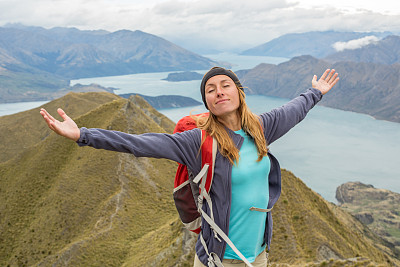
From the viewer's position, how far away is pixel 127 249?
28891 millimetres

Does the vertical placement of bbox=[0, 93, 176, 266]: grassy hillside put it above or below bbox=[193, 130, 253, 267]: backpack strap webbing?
below

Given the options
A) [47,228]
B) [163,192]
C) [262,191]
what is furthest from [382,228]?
[262,191]

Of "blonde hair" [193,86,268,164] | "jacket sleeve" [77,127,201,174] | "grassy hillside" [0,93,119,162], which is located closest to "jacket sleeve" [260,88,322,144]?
"blonde hair" [193,86,268,164]

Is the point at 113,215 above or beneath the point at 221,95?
beneath

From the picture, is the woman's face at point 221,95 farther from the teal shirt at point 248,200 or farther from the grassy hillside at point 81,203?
the grassy hillside at point 81,203

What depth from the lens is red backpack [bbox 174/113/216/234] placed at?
424 cm

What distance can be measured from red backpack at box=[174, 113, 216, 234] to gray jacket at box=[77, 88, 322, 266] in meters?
0.09

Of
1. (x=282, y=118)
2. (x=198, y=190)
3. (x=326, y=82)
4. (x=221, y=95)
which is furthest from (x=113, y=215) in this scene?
(x=221, y=95)

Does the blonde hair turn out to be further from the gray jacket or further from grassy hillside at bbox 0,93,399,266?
grassy hillside at bbox 0,93,399,266

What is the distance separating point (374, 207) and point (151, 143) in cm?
19640

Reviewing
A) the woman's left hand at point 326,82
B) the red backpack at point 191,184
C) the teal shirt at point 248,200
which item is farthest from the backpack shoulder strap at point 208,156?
the woman's left hand at point 326,82

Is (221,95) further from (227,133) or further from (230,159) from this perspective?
(230,159)

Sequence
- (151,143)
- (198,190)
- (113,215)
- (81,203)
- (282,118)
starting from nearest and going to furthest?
(151,143)
(198,190)
(282,118)
(113,215)
(81,203)

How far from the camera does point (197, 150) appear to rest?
426 centimetres
